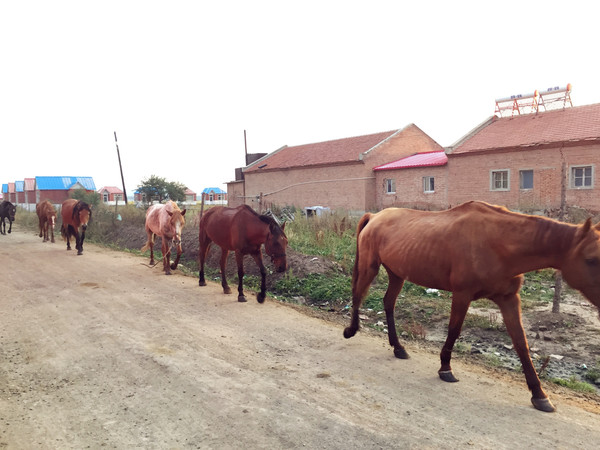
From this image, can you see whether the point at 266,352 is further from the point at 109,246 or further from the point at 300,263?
the point at 109,246

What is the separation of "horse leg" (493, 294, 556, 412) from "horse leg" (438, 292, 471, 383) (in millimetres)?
334

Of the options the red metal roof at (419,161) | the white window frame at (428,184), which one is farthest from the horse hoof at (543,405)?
the white window frame at (428,184)

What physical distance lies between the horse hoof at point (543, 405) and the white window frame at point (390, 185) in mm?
22317

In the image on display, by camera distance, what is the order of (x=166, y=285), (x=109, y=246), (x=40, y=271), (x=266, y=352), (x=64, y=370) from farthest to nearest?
(x=109, y=246)
(x=40, y=271)
(x=166, y=285)
(x=266, y=352)
(x=64, y=370)

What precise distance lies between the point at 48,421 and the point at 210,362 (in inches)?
69.0

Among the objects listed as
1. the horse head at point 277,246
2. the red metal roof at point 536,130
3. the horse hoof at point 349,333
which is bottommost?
the horse hoof at point 349,333

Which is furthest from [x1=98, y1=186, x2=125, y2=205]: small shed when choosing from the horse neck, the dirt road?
→ the horse neck

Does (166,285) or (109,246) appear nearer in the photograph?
(166,285)

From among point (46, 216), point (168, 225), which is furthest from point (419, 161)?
point (46, 216)

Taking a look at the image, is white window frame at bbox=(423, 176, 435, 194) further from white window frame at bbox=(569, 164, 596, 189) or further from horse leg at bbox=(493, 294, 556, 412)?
horse leg at bbox=(493, 294, 556, 412)

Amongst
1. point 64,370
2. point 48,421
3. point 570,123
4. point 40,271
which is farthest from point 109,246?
point 570,123

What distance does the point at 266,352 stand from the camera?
17.8 ft

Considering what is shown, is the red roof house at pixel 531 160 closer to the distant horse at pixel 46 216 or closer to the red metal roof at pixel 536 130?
the red metal roof at pixel 536 130

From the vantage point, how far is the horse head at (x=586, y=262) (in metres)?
3.51
